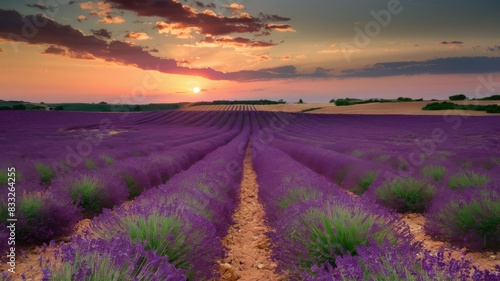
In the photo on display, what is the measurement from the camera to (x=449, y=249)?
464 centimetres

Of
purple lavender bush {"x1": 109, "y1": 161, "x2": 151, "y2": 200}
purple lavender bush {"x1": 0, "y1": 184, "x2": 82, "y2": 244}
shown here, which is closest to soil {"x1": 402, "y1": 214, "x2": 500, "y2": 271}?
purple lavender bush {"x1": 0, "y1": 184, "x2": 82, "y2": 244}

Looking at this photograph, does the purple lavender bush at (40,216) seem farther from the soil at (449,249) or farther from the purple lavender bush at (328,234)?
the soil at (449,249)

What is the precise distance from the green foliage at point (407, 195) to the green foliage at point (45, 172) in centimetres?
775

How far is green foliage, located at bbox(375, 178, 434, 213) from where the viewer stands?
691cm

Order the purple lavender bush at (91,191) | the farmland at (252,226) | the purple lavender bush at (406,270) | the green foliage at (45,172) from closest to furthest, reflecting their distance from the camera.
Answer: the purple lavender bush at (406,270) → the farmland at (252,226) → the purple lavender bush at (91,191) → the green foliage at (45,172)

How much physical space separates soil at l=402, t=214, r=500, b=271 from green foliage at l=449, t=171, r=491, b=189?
124 cm

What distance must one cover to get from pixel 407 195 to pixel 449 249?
242cm

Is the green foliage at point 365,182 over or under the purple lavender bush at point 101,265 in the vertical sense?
under

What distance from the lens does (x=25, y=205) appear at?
500 cm

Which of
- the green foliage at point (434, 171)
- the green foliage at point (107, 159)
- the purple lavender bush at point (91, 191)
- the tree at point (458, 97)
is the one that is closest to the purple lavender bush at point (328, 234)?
the purple lavender bush at point (91, 191)

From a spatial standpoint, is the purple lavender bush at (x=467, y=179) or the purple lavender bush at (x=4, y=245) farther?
the purple lavender bush at (x=467, y=179)

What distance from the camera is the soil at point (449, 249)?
4.11 m

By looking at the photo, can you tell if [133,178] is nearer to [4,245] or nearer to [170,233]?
[4,245]

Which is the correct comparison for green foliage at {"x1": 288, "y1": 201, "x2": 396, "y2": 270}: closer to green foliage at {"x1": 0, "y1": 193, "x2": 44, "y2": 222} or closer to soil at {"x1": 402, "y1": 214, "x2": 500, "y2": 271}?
soil at {"x1": 402, "y1": 214, "x2": 500, "y2": 271}
